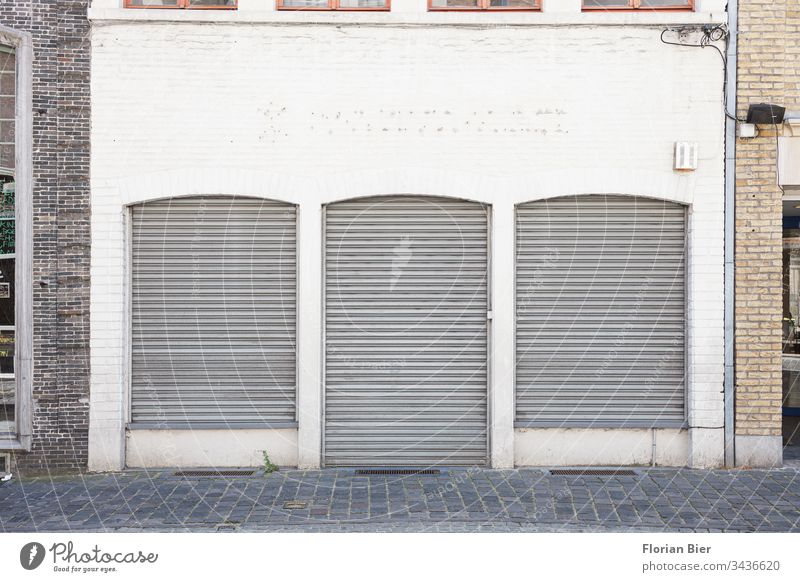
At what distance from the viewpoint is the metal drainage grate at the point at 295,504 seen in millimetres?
7316

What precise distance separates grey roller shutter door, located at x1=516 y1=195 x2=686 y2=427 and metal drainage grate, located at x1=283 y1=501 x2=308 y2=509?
2906 millimetres

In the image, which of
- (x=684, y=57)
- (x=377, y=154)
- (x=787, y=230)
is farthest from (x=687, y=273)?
(x=377, y=154)

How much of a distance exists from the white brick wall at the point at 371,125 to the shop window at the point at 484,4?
0.35 metres

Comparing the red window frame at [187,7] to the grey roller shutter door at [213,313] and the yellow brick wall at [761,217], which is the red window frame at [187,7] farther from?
the yellow brick wall at [761,217]

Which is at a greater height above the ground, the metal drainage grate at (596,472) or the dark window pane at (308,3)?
the dark window pane at (308,3)

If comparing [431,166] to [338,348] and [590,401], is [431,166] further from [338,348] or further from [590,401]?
[590,401]

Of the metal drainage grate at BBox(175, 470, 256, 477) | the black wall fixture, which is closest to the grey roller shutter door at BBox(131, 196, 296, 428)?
the metal drainage grate at BBox(175, 470, 256, 477)

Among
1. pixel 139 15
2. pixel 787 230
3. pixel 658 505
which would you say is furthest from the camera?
pixel 787 230

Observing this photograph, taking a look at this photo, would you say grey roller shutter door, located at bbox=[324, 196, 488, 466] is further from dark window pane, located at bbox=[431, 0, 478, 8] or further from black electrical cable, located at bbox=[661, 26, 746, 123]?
black electrical cable, located at bbox=[661, 26, 746, 123]

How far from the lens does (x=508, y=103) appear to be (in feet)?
29.0

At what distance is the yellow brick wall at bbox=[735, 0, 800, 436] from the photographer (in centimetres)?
886

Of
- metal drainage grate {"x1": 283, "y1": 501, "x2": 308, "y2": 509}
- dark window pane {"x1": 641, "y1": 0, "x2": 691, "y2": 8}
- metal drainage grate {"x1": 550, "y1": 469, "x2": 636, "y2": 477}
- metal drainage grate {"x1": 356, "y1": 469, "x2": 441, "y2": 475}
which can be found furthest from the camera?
dark window pane {"x1": 641, "y1": 0, "x2": 691, "y2": 8}

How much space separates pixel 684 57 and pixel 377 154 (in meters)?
3.80

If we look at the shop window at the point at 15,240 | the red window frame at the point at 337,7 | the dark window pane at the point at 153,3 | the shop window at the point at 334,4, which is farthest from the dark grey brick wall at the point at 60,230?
the shop window at the point at 334,4
